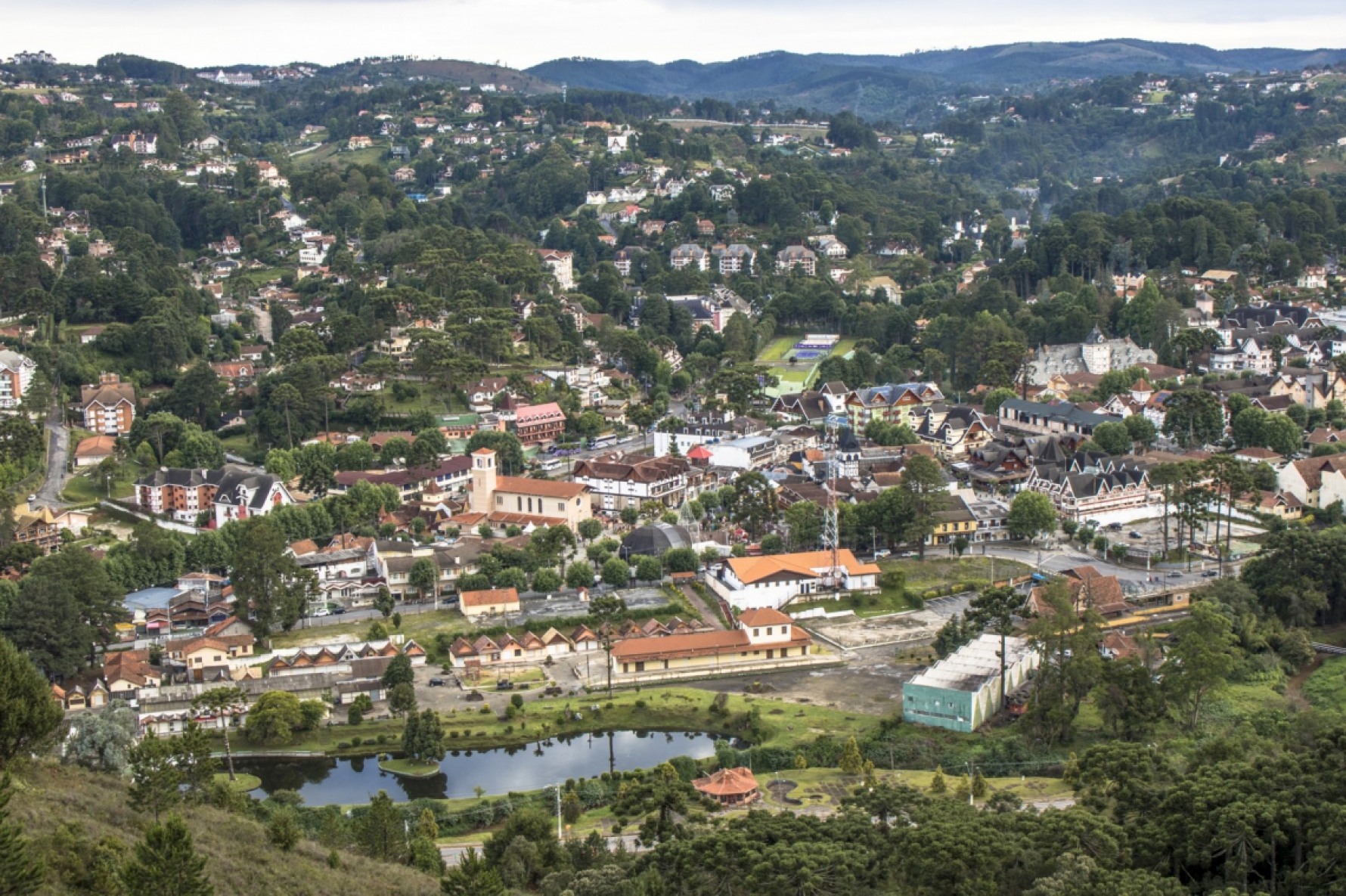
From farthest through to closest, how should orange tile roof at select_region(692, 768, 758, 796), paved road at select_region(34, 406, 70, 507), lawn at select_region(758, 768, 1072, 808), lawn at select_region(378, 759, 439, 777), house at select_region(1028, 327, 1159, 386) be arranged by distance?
house at select_region(1028, 327, 1159, 386) → paved road at select_region(34, 406, 70, 507) → lawn at select_region(378, 759, 439, 777) → orange tile roof at select_region(692, 768, 758, 796) → lawn at select_region(758, 768, 1072, 808)

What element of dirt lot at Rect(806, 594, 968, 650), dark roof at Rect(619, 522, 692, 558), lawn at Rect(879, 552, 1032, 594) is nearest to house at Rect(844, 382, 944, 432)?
lawn at Rect(879, 552, 1032, 594)

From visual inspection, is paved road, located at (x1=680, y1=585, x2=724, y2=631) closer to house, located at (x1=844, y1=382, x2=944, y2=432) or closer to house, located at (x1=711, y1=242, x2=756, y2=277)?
house, located at (x1=844, y1=382, x2=944, y2=432)

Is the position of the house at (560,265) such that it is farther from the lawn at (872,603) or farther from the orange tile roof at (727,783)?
the orange tile roof at (727,783)

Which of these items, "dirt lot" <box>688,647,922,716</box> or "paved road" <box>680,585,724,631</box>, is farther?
"paved road" <box>680,585,724,631</box>

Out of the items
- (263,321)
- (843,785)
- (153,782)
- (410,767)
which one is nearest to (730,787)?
(843,785)

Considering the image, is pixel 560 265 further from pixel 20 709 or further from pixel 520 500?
pixel 20 709

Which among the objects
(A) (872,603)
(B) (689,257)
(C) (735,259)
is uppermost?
(B) (689,257)

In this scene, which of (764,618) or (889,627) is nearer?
(764,618)

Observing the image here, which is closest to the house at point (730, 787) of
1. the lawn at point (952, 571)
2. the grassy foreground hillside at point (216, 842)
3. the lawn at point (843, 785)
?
the lawn at point (843, 785)
